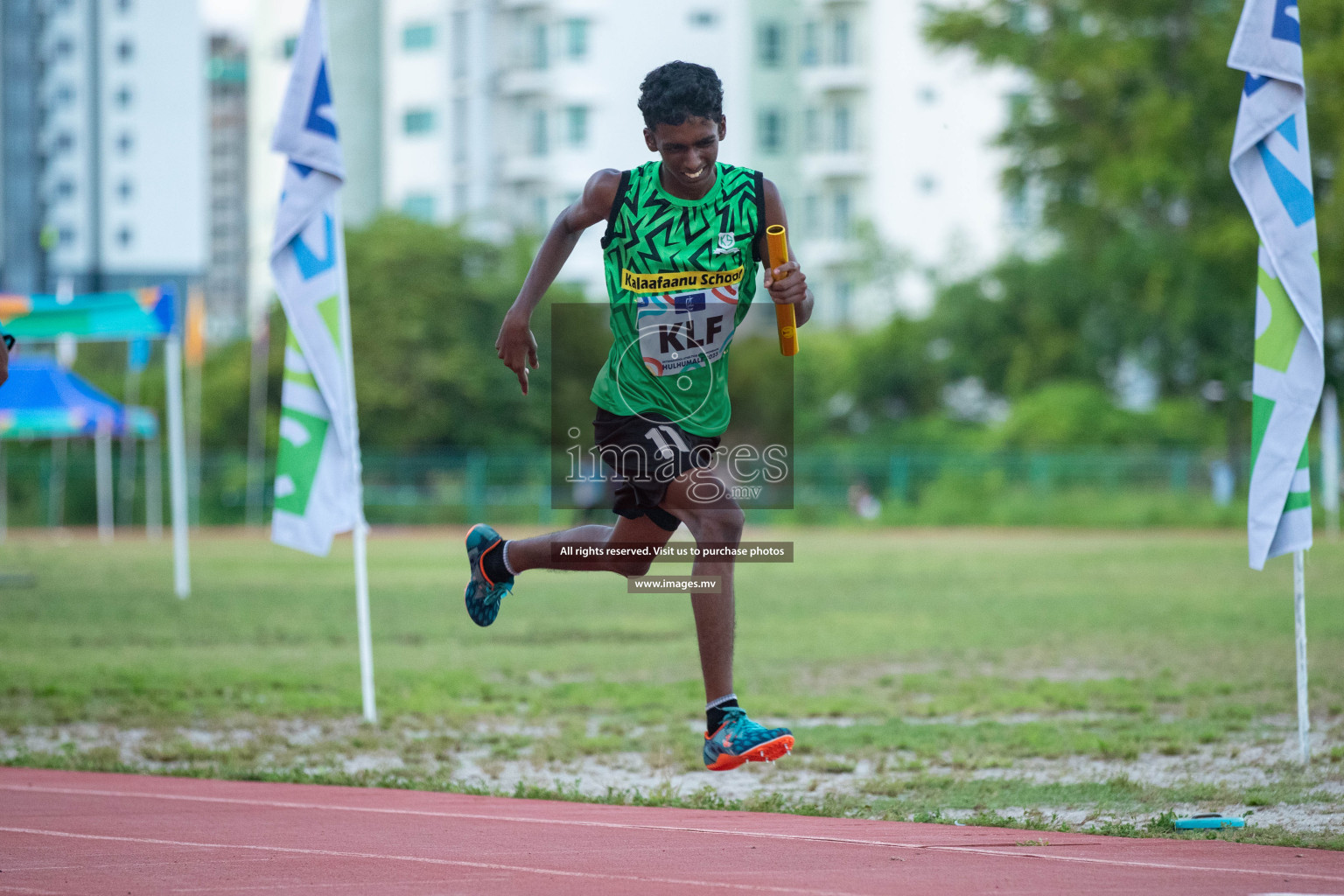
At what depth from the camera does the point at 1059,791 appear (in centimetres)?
614

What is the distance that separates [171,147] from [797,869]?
280 ft

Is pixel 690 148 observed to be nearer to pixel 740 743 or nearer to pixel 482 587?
pixel 482 587

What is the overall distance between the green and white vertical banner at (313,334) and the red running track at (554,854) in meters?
3.12

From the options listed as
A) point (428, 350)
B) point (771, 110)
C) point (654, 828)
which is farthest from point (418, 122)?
point (654, 828)

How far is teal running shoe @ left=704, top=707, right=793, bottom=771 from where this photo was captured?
197 inches

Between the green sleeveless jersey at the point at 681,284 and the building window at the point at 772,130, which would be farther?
the building window at the point at 772,130

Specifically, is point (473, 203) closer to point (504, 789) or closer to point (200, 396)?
point (200, 396)

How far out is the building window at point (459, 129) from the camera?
221 ft

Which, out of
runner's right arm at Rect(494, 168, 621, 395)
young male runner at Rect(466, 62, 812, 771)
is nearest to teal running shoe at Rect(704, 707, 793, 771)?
young male runner at Rect(466, 62, 812, 771)

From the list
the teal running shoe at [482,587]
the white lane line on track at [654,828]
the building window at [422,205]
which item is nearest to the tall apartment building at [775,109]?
the building window at [422,205]

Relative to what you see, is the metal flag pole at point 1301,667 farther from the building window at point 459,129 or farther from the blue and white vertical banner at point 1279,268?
the building window at point 459,129

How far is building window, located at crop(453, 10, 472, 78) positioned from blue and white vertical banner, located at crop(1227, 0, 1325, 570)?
62.4 m

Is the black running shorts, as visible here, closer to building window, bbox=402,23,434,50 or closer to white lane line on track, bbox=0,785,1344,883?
white lane line on track, bbox=0,785,1344,883

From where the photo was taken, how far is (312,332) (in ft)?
29.1
